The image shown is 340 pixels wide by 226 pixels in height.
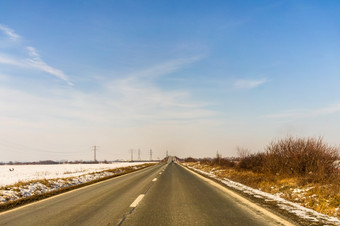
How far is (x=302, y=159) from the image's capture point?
1350cm

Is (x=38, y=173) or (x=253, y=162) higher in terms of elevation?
(x=253, y=162)

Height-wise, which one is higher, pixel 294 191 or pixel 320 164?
pixel 320 164

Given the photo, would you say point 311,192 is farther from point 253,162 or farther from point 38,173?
point 38,173

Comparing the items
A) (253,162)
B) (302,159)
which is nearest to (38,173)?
(253,162)

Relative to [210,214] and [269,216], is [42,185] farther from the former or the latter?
[269,216]

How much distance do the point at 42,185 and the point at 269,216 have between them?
12569 mm

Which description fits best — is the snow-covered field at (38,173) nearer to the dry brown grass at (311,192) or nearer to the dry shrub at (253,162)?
the dry shrub at (253,162)

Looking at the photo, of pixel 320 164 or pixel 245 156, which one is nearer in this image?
pixel 320 164

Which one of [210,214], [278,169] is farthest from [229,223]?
[278,169]

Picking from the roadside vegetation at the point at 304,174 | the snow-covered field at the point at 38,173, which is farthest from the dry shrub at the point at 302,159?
the snow-covered field at the point at 38,173

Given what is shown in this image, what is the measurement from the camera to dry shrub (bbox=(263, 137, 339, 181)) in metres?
12.1

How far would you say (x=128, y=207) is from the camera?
7.34m

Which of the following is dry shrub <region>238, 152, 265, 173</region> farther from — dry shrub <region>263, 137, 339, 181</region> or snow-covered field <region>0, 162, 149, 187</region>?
snow-covered field <region>0, 162, 149, 187</region>

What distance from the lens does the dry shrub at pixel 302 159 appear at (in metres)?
12.1
